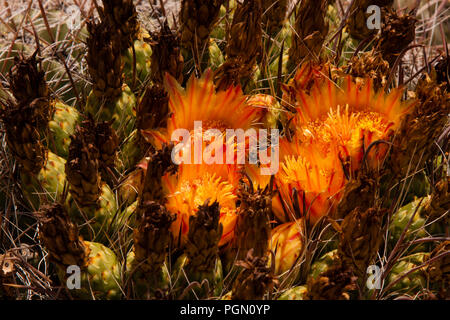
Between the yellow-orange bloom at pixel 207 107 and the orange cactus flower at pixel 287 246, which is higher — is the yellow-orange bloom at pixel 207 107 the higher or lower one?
the higher one

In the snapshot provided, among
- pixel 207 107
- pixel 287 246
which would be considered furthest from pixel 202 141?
pixel 287 246

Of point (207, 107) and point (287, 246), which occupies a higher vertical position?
point (207, 107)

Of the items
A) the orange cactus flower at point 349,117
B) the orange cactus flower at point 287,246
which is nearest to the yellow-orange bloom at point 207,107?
the orange cactus flower at point 349,117

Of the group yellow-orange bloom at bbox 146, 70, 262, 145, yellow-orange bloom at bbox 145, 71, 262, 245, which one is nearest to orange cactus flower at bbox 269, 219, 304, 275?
yellow-orange bloom at bbox 145, 71, 262, 245

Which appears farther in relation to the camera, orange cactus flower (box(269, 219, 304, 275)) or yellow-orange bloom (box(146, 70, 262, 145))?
yellow-orange bloom (box(146, 70, 262, 145))

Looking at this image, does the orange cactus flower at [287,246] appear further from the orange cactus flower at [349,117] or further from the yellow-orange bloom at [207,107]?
the yellow-orange bloom at [207,107]

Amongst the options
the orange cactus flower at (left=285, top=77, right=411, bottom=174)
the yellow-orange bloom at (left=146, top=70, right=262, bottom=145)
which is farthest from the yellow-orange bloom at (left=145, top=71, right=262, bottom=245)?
the orange cactus flower at (left=285, top=77, right=411, bottom=174)

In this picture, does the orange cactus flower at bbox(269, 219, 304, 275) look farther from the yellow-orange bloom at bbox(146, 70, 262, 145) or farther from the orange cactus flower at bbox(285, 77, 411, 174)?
the yellow-orange bloom at bbox(146, 70, 262, 145)

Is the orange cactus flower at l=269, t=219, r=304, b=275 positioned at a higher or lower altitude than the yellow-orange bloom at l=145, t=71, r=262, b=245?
lower

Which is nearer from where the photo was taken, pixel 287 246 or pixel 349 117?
pixel 287 246

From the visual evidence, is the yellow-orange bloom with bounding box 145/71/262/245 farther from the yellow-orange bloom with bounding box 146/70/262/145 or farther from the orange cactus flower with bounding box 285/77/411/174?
the orange cactus flower with bounding box 285/77/411/174

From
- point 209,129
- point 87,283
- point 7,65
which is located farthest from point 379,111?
point 7,65

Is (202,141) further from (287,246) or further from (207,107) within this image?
(287,246)

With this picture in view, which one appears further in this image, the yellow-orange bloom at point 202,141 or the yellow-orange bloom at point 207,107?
the yellow-orange bloom at point 207,107
